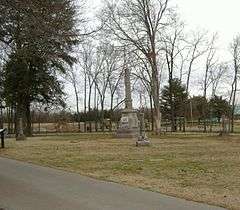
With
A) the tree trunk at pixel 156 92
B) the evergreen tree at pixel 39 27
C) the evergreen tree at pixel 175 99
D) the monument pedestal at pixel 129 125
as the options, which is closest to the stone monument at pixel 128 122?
the monument pedestal at pixel 129 125

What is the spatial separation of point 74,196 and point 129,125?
31498mm

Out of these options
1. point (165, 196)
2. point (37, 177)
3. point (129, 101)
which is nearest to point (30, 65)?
point (129, 101)

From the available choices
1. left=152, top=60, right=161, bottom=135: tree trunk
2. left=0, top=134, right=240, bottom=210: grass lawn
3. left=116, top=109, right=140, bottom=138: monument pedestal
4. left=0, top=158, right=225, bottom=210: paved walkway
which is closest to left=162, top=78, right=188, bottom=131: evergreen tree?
left=152, top=60, right=161, bottom=135: tree trunk

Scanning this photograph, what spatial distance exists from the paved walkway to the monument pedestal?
26.9 m

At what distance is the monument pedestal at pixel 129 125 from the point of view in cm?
4206

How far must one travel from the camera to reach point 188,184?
12.6 m

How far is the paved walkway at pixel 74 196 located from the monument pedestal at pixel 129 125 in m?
26.9

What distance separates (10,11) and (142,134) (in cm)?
1717

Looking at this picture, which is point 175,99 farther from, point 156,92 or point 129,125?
point 129,125

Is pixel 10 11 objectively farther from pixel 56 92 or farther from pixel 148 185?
pixel 56 92

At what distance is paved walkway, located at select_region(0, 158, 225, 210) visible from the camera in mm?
9727

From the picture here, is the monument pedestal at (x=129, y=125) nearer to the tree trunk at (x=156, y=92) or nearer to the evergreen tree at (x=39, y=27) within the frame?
the tree trunk at (x=156, y=92)

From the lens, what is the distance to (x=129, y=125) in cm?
4250

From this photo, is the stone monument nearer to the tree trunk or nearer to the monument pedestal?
the monument pedestal
